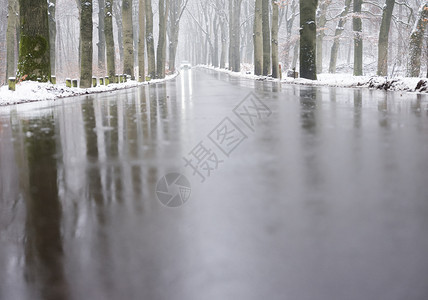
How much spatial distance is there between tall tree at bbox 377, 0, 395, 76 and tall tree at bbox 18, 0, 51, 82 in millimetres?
18788

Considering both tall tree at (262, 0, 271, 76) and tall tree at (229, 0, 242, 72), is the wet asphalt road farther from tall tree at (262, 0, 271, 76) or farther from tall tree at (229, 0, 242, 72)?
tall tree at (229, 0, 242, 72)

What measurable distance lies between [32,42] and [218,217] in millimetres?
14397

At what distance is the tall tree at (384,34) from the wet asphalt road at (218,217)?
74.4 ft

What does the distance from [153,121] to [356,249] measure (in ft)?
23.0

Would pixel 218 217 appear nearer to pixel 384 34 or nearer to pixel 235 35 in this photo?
pixel 384 34

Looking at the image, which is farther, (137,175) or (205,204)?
(137,175)

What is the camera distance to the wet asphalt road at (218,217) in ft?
7.78

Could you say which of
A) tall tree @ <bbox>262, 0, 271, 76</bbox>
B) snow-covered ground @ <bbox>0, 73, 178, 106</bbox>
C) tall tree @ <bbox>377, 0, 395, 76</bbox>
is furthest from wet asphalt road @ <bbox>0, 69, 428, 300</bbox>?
tall tree @ <bbox>262, 0, 271, 76</bbox>

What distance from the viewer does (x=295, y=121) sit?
29.5ft

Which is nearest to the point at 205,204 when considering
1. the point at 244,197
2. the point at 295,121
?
the point at 244,197

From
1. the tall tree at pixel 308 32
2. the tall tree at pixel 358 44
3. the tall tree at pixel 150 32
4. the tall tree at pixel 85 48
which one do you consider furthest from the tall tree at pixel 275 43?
the tall tree at pixel 85 48

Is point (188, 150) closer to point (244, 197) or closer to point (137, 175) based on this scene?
point (137, 175)

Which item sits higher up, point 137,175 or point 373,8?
point 373,8

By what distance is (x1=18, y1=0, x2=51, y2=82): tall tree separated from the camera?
16.0m
